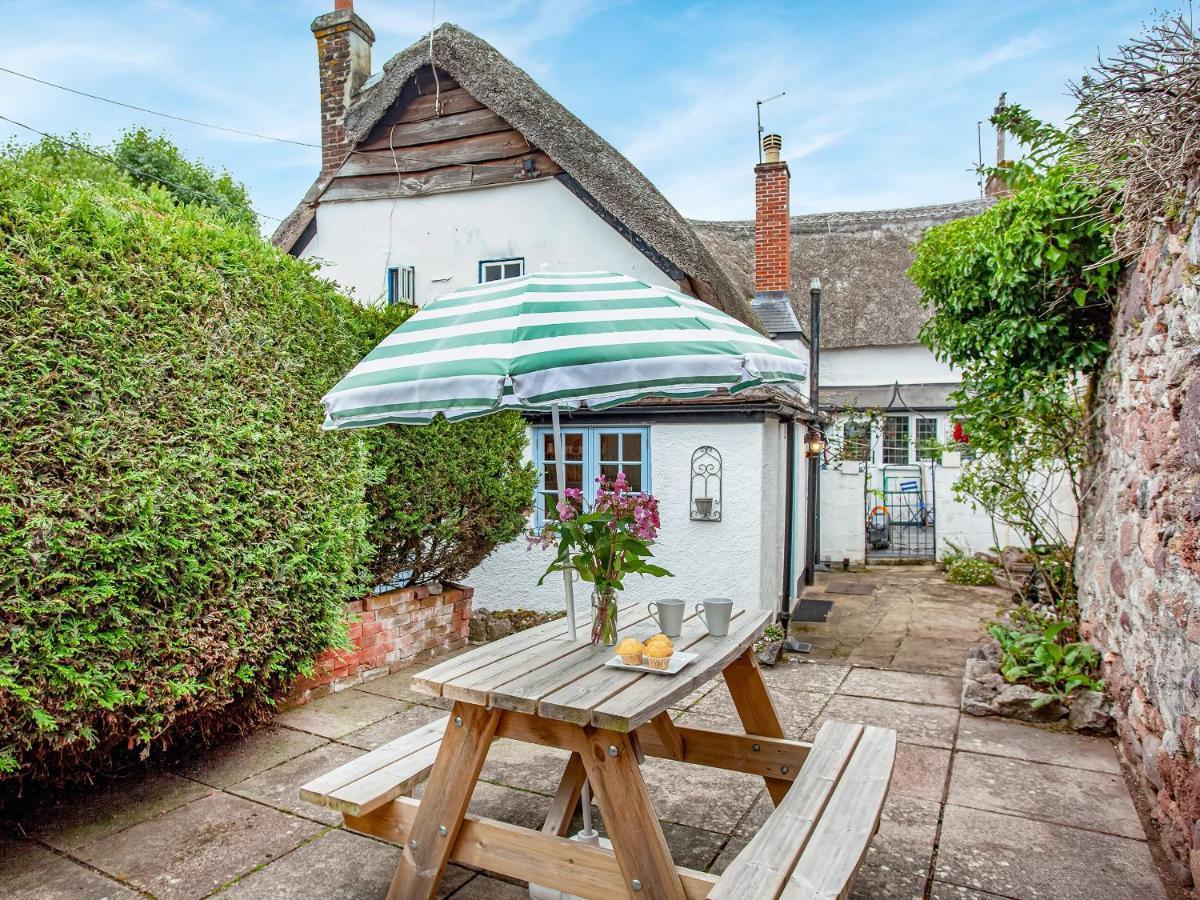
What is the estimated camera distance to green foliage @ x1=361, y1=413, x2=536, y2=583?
16.8ft

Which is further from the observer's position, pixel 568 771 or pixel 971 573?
pixel 971 573

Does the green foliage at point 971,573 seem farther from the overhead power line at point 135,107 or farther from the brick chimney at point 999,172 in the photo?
the overhead power line at point 135,107

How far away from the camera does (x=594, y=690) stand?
2.24 m

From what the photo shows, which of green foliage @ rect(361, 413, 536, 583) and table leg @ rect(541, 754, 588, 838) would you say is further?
green foliage @ rect(361, 413, 536, 583)

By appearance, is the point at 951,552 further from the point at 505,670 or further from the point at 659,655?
the point at 505,670

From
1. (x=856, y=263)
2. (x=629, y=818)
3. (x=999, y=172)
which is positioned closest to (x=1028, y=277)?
(x=999, y=172)

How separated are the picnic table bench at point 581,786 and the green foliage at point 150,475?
128 cm

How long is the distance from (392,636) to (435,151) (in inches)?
214

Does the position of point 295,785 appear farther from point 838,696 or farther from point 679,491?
point 679,491

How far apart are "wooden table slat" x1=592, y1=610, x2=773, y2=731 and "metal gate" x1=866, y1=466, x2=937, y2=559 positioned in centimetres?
969

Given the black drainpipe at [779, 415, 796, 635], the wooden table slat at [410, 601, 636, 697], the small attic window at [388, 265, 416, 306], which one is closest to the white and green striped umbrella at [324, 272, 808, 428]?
the wooden table slat at [410, 601, 636, 697]

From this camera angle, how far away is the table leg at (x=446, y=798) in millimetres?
2318

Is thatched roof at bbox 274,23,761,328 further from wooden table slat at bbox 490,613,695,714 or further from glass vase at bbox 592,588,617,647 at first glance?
wooden table slat at bbox 490,613,695,714

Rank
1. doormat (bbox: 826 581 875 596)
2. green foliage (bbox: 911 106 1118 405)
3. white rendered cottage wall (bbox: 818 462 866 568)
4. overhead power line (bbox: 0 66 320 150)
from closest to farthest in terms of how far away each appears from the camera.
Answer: green foliage (bbox: 911 106 1118 405), doormat (bbox: 826 581 875 596), white rendered cottage wall (bbox: 818 462 866 568), overhead power line (bbox: 0 66 320 150)
